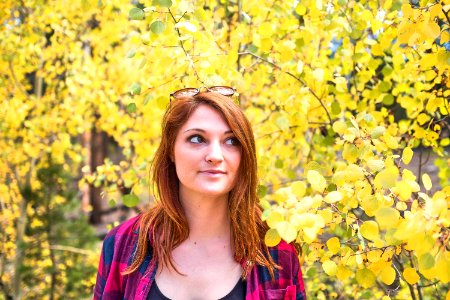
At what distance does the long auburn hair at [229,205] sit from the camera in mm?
1802

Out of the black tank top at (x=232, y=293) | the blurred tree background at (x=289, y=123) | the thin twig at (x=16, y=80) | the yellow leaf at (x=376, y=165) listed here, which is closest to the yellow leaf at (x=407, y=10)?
the blurred tree background at (x=289, y=123)

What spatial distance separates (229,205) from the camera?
191 centimetres

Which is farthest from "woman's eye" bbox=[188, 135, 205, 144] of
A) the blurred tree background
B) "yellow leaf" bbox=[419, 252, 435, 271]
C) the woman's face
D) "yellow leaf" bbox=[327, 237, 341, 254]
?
"yellow leaf" bbox=[419, 252, 435, 271]

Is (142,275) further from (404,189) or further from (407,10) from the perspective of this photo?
(407,10)

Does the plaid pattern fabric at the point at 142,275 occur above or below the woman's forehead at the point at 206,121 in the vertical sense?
below

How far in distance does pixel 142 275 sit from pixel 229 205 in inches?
15.6

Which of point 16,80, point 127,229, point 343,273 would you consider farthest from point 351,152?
point 16,80

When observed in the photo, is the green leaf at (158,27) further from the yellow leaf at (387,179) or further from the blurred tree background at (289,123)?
the yellow leaf at (387,179)

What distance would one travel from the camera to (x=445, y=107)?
78.4 inches

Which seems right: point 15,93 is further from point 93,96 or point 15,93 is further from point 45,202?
point 45,202

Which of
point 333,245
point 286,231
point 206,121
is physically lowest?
point 333,245

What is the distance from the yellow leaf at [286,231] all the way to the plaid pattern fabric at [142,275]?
0.74 m

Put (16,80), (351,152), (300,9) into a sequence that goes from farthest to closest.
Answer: (16,80) → (300,9) → (351,152)

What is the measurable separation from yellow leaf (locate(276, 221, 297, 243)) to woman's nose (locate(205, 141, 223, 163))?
0.67 m
